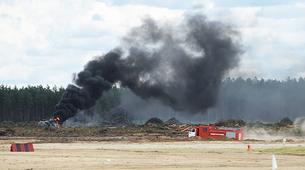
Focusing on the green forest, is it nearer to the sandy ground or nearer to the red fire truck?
the red fire truck

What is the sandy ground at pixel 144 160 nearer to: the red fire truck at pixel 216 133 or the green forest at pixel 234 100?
the red fire truck at pixel 216 133

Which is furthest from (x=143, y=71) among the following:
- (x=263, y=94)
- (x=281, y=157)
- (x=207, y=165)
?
(x=207, y=165)

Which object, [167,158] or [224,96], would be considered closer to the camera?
[167,158]

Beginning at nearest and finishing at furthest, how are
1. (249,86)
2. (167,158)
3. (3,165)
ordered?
(3,165) < (167,158) < (249,86)

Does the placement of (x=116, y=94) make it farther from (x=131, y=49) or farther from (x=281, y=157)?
(x=281, y=157)

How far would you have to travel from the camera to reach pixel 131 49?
479 feet

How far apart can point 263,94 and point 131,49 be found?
45.0 m

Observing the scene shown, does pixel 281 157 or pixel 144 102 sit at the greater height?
pixel 144 102

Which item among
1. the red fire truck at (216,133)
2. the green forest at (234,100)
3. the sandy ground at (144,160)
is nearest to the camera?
the sandy ground at (144,160)

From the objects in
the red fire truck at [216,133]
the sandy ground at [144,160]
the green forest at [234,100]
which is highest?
the green forest at [234,100]

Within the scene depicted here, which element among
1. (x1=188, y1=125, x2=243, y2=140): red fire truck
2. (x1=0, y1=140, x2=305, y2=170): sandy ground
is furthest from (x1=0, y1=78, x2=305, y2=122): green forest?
(x1=0, y1=140, x2=305, y2=170): sandy ground

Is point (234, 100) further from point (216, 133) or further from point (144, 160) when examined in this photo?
point (144, 160)

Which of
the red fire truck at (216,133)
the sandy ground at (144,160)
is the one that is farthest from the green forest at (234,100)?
the sandy ground at (144,160)

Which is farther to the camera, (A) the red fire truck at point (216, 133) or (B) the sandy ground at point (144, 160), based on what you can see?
(A) the red fire truck at point (216, 133)
